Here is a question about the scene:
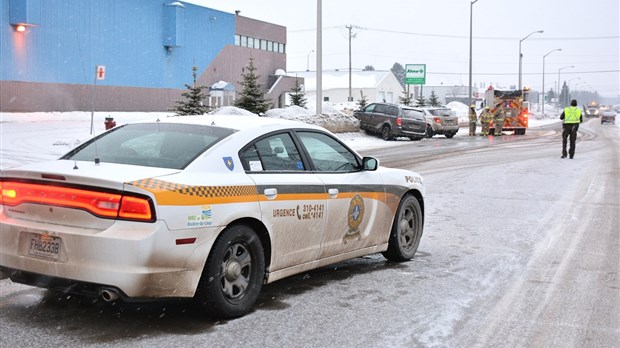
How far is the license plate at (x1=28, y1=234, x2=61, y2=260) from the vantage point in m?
4.53

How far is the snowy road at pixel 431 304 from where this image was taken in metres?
4.61

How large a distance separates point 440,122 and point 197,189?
1260 inches

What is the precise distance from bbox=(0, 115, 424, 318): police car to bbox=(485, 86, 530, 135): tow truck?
34215mm

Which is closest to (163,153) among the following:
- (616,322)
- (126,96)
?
(616,322)

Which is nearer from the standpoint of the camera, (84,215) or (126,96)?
(84,215)

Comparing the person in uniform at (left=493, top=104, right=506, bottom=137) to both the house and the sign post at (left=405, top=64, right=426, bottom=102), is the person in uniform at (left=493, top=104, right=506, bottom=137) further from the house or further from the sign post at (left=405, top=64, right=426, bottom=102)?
the house

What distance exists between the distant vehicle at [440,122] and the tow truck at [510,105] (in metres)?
3.89

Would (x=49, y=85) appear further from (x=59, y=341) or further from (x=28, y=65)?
(x=59, y=341)

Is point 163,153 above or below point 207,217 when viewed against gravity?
above

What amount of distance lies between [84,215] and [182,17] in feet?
159

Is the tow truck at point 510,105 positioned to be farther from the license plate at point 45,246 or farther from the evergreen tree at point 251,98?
the license plate at point 45,246

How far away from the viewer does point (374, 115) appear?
3219 cm

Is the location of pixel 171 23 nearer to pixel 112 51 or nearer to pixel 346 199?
pixel 112 51

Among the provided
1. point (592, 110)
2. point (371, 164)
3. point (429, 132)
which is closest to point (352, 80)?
point (592, 110)
